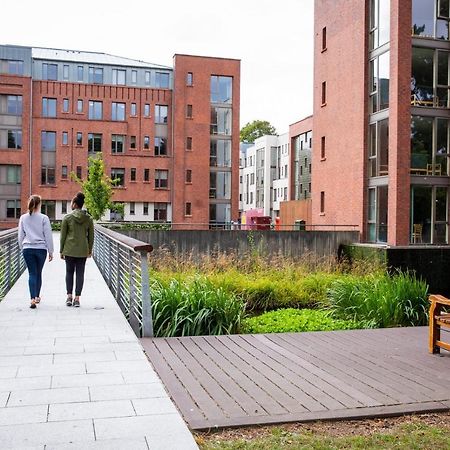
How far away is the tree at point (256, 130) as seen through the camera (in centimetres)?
9325

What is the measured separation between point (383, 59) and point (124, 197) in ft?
106

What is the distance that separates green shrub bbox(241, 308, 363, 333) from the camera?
1038 centimetres

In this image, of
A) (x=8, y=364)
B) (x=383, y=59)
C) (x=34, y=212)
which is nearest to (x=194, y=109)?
(x=383, y=59)

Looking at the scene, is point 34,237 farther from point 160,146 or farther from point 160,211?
point 160,146

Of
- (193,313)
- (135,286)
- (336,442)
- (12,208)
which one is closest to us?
(336,442)

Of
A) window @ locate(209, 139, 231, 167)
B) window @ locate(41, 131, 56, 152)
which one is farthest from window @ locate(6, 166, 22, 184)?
window @ locate(209, 139, 231, 167)

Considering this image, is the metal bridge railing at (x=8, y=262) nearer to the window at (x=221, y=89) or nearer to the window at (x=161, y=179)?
the window at (x=161, y=179)

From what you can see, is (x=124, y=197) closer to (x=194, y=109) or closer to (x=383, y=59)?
(x=194, y=109)

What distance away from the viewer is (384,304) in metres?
11.2

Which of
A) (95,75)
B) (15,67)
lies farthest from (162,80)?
(15,67)

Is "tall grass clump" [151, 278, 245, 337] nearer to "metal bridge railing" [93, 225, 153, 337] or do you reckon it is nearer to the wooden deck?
"metal bridge railing" [93, 225, 153, 337]

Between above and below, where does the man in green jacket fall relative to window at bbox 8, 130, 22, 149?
below

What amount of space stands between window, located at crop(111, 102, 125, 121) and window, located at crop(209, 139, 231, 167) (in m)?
8.41

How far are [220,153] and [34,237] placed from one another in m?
46.0
